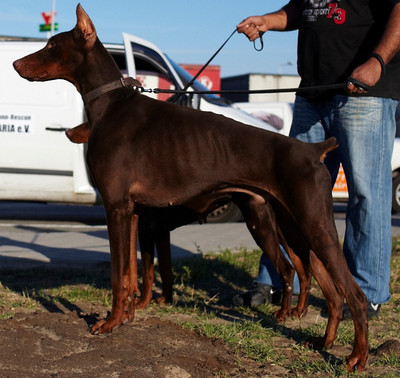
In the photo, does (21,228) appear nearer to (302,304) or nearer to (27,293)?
(27,293)

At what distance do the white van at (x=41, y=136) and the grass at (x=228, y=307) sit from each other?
2.57 metres

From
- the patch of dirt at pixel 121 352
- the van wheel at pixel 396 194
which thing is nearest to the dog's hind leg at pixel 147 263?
the patch of dirt at pixel 121 352

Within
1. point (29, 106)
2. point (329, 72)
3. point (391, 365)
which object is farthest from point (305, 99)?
point (29, 106)

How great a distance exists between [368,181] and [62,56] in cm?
203

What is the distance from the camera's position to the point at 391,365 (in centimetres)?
333

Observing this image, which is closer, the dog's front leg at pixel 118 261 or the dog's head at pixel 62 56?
the dog's front leg at pixel 118 261

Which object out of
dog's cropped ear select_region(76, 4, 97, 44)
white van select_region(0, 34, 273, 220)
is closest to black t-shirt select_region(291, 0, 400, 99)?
dog's cropped ear select_region(76, 4, 97, 44)

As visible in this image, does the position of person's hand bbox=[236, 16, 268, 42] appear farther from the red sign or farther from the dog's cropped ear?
the red sign

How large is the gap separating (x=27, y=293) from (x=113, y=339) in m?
1.35

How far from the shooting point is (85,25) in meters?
3.69

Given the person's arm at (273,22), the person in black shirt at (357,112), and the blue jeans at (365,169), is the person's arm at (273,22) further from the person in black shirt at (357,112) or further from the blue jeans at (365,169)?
the blue jeans at (365,169)

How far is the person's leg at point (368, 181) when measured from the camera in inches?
166

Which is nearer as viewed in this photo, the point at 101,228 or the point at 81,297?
the point at 81,297

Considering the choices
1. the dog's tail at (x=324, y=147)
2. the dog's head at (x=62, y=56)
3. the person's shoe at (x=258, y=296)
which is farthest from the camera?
the person's shoe at (x=258, y=296)
